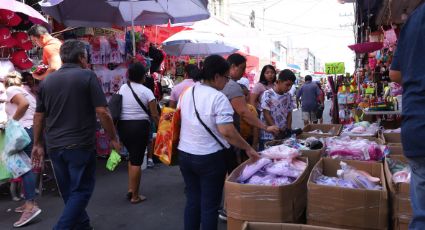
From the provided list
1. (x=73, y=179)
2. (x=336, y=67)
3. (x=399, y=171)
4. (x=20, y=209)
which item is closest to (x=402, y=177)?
(x=399, y=171)

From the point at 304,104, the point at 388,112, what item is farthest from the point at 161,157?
the point at 304,104

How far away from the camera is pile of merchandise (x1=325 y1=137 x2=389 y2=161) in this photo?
361 centimetres

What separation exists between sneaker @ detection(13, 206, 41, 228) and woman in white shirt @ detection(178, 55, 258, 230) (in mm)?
2191

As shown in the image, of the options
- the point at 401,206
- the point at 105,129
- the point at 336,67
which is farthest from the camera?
the point at 336,67

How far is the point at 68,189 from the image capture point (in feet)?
11.9

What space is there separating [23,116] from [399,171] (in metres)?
4.34

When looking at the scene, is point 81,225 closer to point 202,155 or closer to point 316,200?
point 202,155

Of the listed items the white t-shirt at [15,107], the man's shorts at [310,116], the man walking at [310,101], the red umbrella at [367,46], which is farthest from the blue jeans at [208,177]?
the man's shorts at [310,116]

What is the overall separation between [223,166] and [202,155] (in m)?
0.20

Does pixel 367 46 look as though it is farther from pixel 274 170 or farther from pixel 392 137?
pixel 274 170

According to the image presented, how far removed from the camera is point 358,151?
3.63 meters

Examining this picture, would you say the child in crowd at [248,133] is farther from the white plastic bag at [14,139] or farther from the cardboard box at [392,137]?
the white plastic bag at [14,139]

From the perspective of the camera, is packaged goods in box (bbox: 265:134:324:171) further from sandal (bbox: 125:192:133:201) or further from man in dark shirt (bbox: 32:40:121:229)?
sandal (bbox: 125:192:133:201)

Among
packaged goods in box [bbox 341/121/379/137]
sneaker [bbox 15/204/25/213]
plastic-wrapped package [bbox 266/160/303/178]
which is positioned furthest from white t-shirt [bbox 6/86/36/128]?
packaged goods in box [bbox 341/121/379/137]
